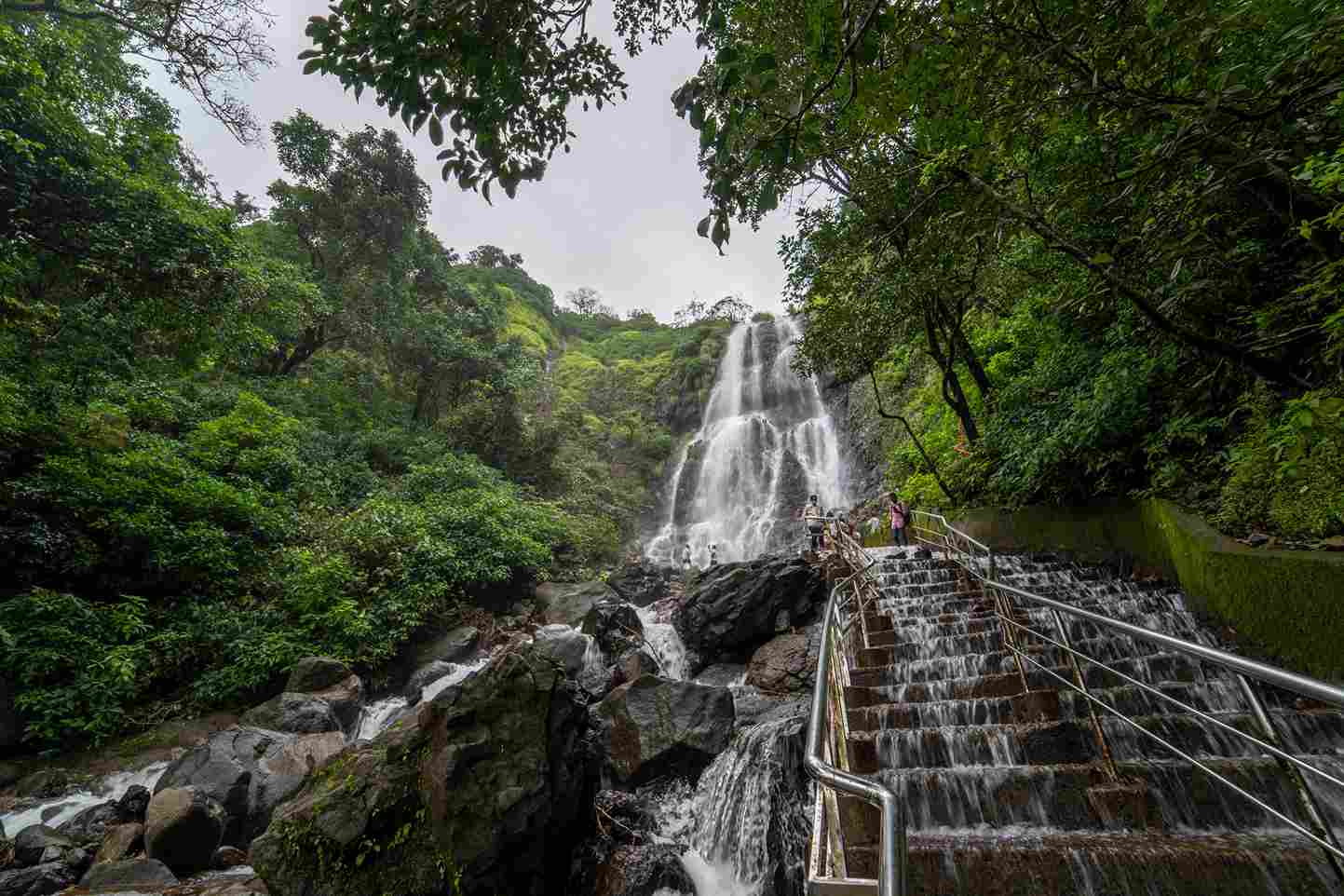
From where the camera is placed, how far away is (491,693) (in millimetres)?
5059

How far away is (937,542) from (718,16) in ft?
30.1

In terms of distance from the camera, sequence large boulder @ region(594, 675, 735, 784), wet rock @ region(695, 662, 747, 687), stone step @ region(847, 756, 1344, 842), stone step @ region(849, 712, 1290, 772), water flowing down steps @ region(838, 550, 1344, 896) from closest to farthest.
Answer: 1. water flowing down steps @ region(838, 550, 1344, 896)
2. stone step @ region(847, 756, 1344, 842)
3. stone step @ region(849, 712, 1290, 772)
4. large boulder @ region(594, 675, 735, 784)
5. wet rock @ region(695, 662, 747, 687)

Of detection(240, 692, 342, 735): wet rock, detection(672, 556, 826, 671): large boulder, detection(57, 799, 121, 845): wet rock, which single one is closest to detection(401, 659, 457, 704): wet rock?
detection(240, 692, 342, 735): wet rock

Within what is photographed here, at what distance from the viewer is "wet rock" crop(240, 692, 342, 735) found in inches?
281

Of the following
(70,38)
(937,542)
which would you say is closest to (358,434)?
(70,38)

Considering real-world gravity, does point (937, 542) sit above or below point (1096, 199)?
below

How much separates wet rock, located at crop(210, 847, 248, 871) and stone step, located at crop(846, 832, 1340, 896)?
21.2 ft

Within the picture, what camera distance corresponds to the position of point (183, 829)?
511 cm

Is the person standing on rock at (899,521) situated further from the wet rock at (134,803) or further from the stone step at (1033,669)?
the wet rock at (134,803)

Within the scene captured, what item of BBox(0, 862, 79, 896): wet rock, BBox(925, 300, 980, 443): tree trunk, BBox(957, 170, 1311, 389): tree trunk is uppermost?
BBox(925, 300, 980, 443): tree trunk

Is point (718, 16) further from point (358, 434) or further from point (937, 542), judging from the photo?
point (358, 434)

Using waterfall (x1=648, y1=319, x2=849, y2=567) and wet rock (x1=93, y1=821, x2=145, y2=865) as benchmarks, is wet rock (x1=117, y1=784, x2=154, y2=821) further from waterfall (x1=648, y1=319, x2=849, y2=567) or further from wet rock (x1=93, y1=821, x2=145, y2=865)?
waterfall (x1=648, y1=319, x2=849, y2=567)

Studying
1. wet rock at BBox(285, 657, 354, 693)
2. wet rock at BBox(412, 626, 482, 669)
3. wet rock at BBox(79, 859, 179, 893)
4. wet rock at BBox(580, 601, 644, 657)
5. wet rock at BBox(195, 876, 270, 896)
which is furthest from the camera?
wet rock at BBox(580, 601, 644, 657)

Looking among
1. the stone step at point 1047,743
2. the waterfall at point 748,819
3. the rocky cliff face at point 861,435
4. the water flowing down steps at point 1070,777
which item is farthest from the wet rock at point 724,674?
the rocky cliff face at point 861,435
